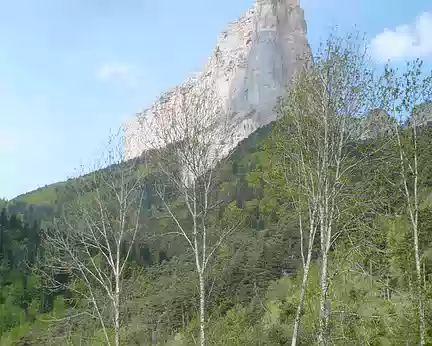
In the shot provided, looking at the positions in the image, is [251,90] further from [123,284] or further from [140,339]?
[123,284]

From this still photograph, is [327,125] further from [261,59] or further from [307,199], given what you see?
[261,59]

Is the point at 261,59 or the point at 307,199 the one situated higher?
the point at 261,59

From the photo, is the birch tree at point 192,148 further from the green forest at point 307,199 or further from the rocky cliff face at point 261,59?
the rocky cliff face at point 261,59

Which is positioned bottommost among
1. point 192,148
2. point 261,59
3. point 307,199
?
point 307,199

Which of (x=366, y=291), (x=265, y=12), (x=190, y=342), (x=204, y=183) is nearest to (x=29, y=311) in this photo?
(x=190, y=342)

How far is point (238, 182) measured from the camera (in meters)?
110

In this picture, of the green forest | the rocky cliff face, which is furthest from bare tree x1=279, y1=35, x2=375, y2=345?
the rocky cliff face

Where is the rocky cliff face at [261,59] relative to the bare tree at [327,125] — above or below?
above

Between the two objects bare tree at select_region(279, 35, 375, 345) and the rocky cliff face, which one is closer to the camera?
bare tree at select_region(279, 35, 375, 345)

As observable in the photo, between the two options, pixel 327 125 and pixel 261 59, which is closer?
pixel 327 125

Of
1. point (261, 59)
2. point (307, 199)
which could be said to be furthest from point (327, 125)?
point (261, 59)

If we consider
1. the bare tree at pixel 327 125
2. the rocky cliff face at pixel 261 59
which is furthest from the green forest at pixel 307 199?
the rocky cliff face at pixel 261 59

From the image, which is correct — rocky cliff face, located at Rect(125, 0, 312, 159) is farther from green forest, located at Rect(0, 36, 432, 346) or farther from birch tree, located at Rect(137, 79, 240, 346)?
birch tree, located at Rect(137, 79, 240, 346)

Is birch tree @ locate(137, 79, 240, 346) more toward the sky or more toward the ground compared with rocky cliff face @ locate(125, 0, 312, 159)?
more toward the ground
